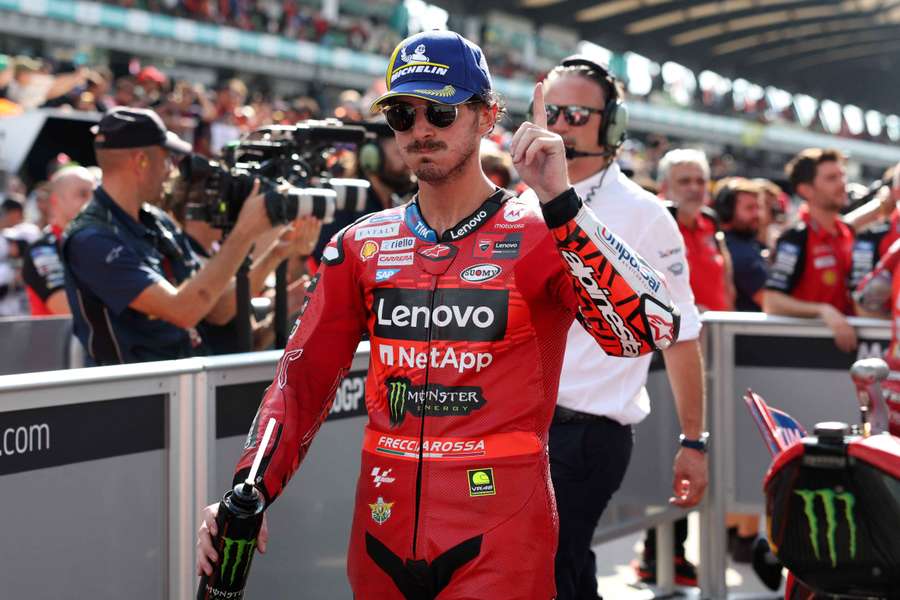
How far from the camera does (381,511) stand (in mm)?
2426

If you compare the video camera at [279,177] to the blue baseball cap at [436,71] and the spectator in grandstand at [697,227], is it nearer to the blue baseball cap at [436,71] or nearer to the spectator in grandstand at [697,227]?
the blue baseball cap at [436,71]

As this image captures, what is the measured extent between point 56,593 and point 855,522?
6.74ft

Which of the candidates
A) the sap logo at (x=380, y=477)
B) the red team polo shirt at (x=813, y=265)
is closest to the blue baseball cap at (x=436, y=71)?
the sap logo at (x=380, y=477)

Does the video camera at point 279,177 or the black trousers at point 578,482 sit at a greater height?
the video camera at point 279,177

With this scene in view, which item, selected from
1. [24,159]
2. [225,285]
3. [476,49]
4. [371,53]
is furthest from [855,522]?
[371,53]

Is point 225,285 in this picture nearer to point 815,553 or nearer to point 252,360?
point 252,360

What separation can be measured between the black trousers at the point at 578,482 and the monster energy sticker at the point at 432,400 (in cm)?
101

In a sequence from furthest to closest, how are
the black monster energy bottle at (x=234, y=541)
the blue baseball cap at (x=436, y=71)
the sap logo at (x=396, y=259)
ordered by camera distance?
the sap logo at (x=396, y=259) → the blue baseball cap at (x=436, y=71) → the black monster energy bottle at (x=234, y=541)

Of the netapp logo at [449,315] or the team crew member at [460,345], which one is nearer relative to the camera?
the team crew member at [460,345]

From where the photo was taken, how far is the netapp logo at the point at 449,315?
2.39 meters

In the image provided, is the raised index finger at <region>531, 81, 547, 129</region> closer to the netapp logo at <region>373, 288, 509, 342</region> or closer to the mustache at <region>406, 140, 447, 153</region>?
the mustache at <region>406, 140, 447, 153</region>

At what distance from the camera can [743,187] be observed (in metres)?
7.39

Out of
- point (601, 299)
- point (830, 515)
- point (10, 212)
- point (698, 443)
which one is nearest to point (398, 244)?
point (601, 299)

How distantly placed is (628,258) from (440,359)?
45 centimetres
